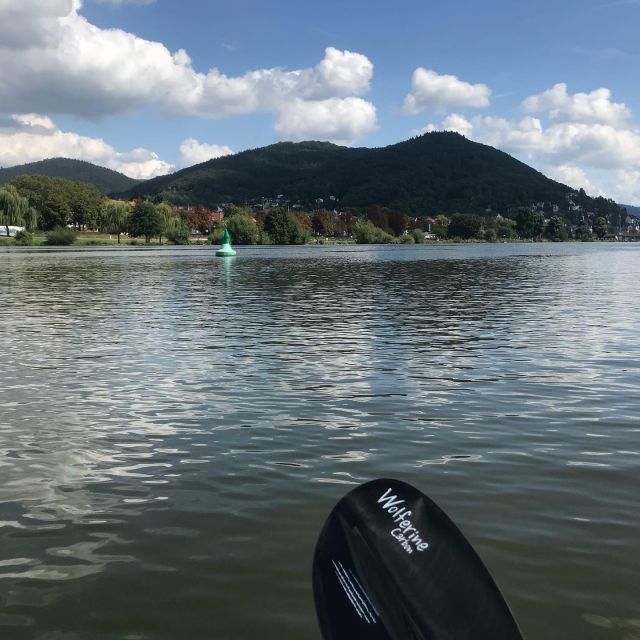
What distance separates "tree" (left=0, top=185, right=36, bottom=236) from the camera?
17025 cm

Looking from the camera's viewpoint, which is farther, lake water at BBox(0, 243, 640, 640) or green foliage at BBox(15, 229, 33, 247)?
green foliage at BBox(15, 229, 33, 247)

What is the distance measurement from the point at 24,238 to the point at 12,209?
9.13m

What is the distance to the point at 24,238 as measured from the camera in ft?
551

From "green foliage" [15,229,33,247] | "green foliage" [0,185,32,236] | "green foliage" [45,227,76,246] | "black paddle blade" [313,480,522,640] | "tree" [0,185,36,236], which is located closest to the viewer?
"black paddle blade" [313,480,522,640]

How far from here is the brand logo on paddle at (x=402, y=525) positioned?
529cm

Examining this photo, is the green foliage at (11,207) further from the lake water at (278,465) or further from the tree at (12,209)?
the lake water at (278,465)

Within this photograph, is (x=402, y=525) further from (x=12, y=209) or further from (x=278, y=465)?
(x=12, y=209)

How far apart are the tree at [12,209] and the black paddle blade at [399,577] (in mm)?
182848

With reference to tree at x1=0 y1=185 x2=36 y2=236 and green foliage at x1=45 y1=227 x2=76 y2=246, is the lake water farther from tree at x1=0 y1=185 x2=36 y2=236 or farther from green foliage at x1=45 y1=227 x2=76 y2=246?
green foliage at x1=45 y1=227 x2=76 y2=246

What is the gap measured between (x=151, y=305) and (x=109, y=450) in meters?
25.9

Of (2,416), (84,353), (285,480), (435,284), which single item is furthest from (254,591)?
(435,284)

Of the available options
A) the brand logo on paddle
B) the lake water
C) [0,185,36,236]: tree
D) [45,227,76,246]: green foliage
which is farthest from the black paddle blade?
[45,227,76,246]: green foliage

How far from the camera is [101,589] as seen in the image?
276 inches

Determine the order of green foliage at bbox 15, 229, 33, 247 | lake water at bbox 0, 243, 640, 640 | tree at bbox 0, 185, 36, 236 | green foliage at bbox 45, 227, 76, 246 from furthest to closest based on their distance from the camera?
green foliage at bbox 45, 227, 76, 246, tree at bbox 0, 185, 36, 236, green foliage at bbox 15, 229, 33, 247, lake water at bbox 0, 243, 640, 640
